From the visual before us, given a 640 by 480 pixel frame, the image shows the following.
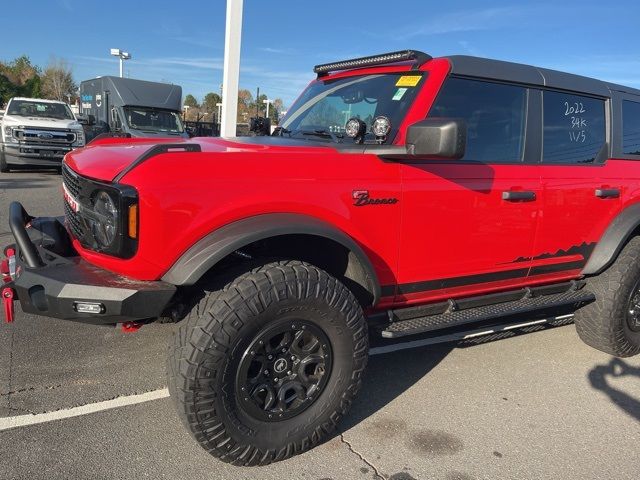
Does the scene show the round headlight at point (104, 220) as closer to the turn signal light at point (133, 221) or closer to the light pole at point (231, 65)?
the turn signal light at point (133, 221)

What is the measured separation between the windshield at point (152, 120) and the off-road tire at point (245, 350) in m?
13.3

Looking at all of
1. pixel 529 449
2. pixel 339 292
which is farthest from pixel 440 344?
pixel 339 292

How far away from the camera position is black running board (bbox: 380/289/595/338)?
298 centimetres

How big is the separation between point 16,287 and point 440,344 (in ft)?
9.93

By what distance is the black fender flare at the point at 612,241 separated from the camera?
12.3 feet

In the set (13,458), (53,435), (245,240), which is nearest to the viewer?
(245,240)

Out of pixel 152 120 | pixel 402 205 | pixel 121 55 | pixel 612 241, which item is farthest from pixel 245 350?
pixel 121 55

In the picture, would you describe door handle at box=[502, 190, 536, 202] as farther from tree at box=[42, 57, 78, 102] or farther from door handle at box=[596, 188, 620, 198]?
tree at box=[42, 57, 78, 102]

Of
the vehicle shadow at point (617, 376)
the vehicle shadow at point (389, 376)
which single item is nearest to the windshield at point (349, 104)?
the vehicle shadow at point (389, 376)

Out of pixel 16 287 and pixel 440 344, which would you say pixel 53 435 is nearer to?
pixel 16 287

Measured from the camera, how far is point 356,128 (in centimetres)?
300

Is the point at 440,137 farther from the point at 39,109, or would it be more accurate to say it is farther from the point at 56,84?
the point at 56,84

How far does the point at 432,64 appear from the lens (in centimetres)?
319

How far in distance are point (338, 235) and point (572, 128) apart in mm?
2227
